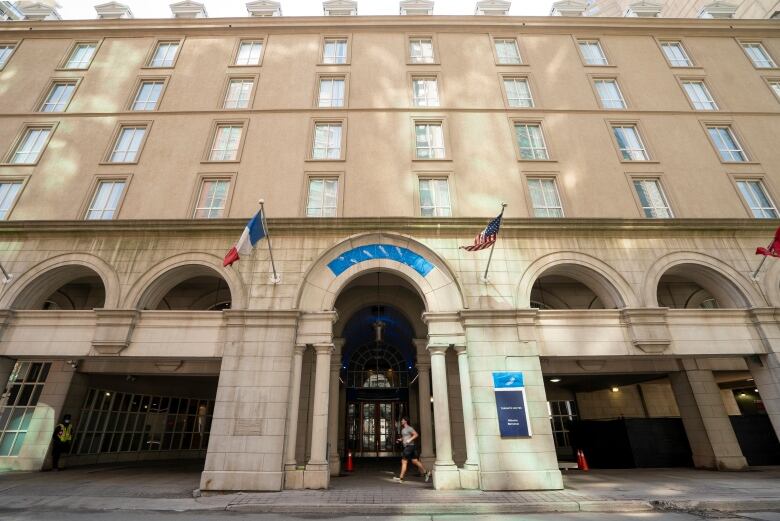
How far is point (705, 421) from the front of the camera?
16.9 m

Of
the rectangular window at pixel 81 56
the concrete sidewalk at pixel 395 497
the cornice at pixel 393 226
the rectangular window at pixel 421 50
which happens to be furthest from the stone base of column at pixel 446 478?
the rectangular window at pixel 81 56

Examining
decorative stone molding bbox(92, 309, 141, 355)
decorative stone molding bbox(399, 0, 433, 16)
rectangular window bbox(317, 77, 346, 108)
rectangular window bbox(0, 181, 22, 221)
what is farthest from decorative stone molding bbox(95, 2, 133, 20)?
decorative stone molding bbox(92, 309, 141, 355)

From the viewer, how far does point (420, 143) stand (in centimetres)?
1869

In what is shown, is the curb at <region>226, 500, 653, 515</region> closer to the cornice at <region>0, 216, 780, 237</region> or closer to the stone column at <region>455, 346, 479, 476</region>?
the stone column at <region>455, 346, 479, 476</region>

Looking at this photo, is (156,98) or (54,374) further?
(156,98)

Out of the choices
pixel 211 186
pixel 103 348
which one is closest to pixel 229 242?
pixel 211 186

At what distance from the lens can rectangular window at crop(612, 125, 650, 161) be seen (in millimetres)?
18578

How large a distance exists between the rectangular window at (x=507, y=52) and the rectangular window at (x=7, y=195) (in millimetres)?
25392

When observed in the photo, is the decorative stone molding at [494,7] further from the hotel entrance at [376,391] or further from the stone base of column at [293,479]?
the stone base of column at [293,479]

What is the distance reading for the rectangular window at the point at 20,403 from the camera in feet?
55.5

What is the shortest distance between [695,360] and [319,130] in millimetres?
21341

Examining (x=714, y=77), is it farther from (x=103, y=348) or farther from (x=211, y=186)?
(x=103, y=348)

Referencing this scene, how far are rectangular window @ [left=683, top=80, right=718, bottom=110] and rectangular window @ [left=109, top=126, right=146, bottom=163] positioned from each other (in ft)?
95.7

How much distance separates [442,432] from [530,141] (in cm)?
1434
